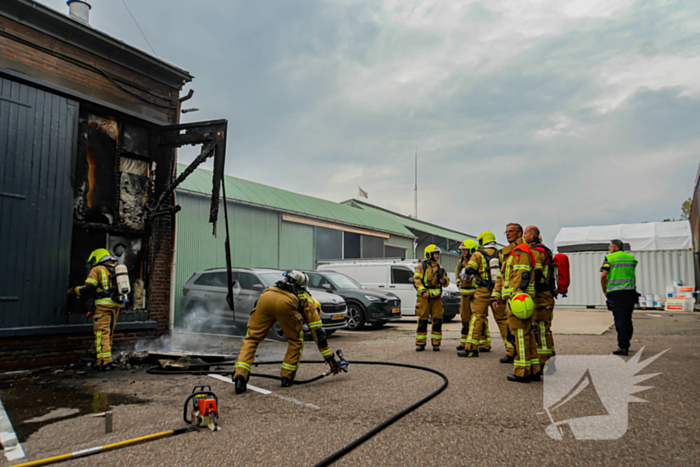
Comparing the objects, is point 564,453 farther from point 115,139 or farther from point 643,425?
point 115,139

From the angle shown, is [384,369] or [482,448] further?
[384,369]

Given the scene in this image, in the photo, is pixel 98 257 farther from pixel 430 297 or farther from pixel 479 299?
pixel 479 299

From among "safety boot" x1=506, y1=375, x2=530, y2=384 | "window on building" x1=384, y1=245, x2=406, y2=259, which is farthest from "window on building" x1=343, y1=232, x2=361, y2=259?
"safety boot" x1=506, y1=375, x2=530, y2=384

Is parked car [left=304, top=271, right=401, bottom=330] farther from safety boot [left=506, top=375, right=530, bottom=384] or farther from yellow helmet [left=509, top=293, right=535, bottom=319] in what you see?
yellow helmet [left=509, top=293, right=535, bottom=319]

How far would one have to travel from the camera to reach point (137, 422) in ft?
13.1

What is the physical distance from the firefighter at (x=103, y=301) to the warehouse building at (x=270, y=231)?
10.4 feet

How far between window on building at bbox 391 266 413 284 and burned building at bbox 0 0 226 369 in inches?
308

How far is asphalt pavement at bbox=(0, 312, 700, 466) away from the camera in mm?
3121

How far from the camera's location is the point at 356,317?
11.9 metres

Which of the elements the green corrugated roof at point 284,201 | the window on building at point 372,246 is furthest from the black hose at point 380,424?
the window on building at point 372,246

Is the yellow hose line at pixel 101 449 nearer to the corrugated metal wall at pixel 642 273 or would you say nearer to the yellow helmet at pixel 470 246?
the yellow helmet at pixel 470 246

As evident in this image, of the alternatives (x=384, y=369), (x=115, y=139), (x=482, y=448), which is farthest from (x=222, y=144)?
(x=482, y=448)

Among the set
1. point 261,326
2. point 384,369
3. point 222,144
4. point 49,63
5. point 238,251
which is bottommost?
point 384,369

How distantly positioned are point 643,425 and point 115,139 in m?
8.32
